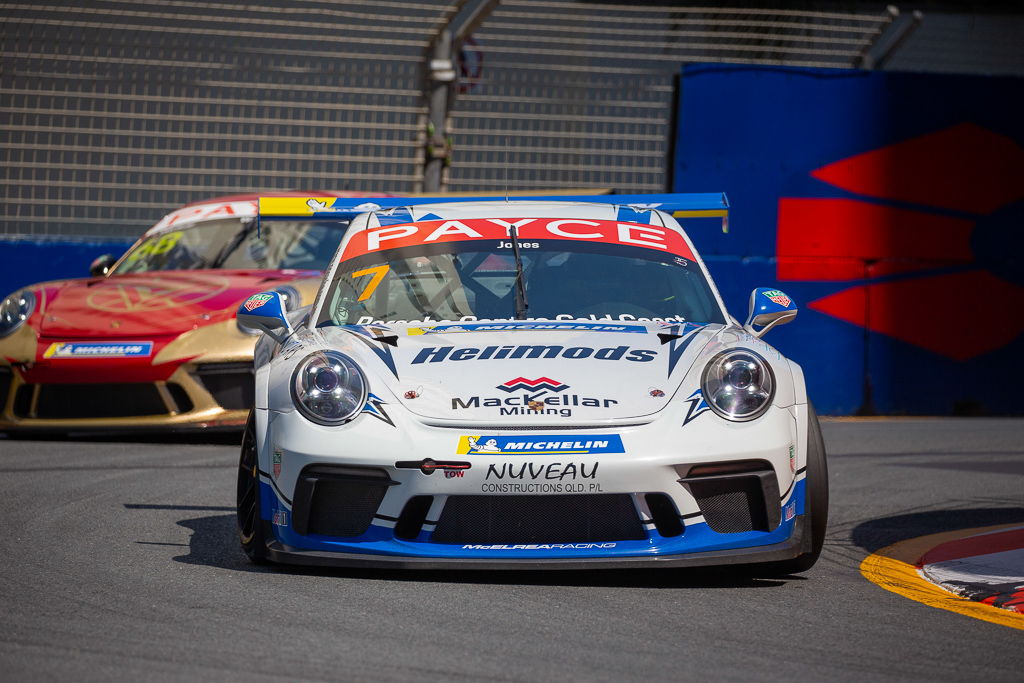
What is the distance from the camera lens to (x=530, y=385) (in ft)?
14.8

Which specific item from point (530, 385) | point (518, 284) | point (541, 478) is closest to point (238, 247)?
point (518, 284)

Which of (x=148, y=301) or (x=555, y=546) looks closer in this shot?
(x=555, y=546)

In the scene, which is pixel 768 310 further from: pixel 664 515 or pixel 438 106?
pixel 438 106

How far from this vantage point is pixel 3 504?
5.93 meters

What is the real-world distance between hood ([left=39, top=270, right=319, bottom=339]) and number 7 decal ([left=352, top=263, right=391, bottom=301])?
2.62m

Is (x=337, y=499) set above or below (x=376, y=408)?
below

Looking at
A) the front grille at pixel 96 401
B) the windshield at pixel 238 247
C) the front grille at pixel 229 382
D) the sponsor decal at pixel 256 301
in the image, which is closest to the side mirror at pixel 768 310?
the sponsor decal at pixel 256 301

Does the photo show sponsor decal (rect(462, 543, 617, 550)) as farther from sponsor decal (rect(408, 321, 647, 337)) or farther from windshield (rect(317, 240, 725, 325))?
windshield (rect(317, 240, 725, 325))

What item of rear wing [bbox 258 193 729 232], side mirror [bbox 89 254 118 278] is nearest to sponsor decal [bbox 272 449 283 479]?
rear wing [bbox 258 193 729 232]

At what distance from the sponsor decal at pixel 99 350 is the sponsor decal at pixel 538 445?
3.79 meters

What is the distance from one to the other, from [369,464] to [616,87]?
23.3 ft

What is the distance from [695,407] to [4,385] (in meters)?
4.71

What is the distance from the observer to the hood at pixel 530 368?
4.45 m

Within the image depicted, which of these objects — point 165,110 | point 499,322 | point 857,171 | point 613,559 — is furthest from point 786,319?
point 165,110
